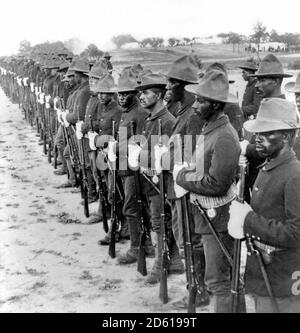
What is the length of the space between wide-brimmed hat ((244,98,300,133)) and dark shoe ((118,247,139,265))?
144 inches

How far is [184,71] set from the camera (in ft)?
18.1

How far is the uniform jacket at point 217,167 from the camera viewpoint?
14.1ft

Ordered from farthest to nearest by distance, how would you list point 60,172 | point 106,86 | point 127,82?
point 60,172 → point 106,86 → point 127,82

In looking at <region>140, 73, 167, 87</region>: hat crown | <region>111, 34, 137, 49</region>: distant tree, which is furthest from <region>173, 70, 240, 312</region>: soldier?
<region>111, 34, 137, 49</region>: distant tree

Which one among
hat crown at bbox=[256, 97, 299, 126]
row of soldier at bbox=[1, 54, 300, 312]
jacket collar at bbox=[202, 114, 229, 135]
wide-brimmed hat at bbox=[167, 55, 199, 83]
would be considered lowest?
row of soldier at bbox=[1, 54, 300, 312]

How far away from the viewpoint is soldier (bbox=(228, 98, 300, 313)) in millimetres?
3408

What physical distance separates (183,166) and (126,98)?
91.3 inches

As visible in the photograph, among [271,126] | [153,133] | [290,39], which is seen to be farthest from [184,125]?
[290,39]

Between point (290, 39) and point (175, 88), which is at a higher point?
point (290, 39)

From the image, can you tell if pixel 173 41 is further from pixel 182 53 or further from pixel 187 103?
pixel 187 103

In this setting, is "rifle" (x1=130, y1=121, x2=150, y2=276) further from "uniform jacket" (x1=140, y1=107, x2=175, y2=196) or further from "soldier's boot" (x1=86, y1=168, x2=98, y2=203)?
"soldier's boot" (x1=86, y1=168, x2=98, y2=203)

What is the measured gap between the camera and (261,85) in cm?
619

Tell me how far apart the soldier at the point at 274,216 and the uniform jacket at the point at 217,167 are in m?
0.62
